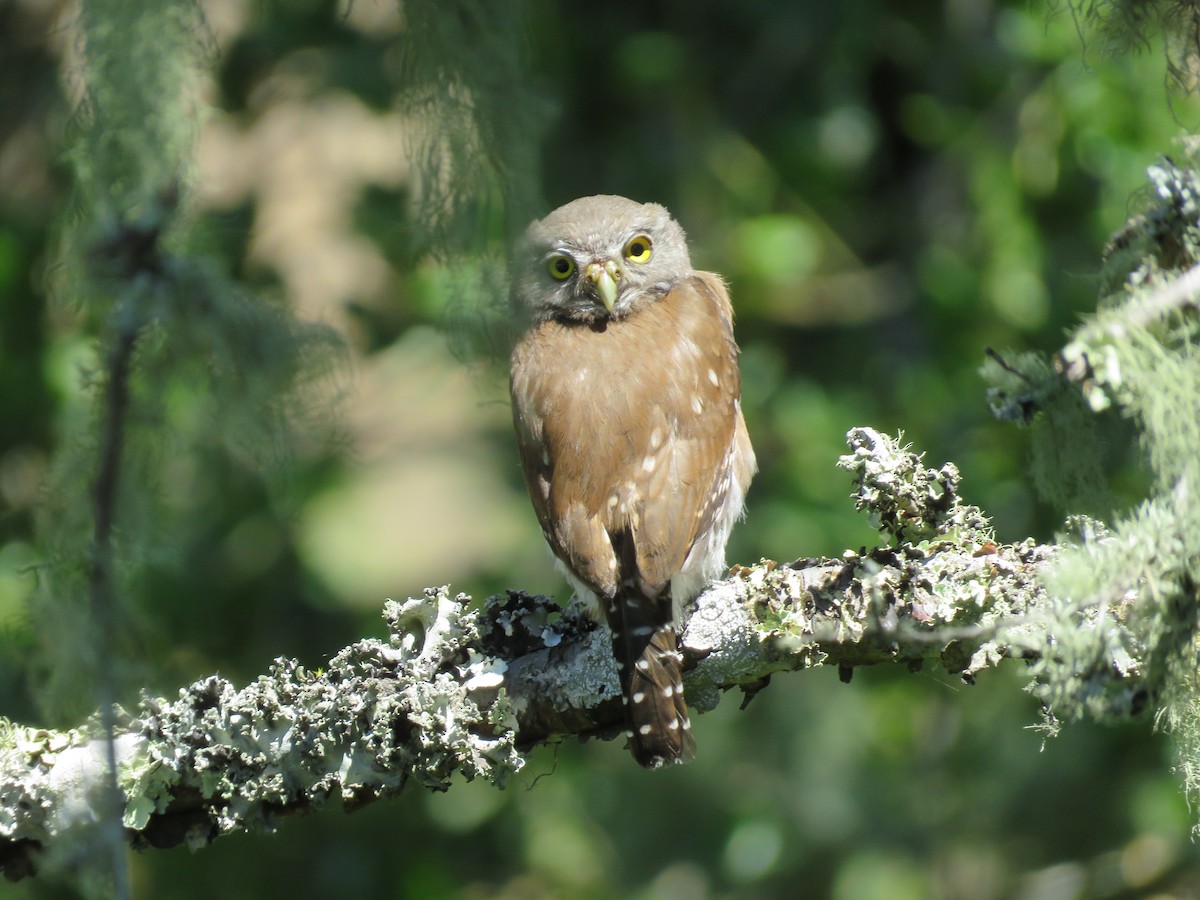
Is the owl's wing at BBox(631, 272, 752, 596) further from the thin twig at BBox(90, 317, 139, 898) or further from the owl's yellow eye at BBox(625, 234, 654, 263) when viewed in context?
the thin twig at BBox(90, 317, 139, 898)

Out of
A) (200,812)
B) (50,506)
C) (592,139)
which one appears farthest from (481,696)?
(592,139)

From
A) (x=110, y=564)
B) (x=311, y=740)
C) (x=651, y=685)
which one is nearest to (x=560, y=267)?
(x=651, y=685)

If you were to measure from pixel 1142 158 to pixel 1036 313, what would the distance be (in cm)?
72

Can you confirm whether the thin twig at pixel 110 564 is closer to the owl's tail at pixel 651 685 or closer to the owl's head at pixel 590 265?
the owl's tail at pixel 651 685

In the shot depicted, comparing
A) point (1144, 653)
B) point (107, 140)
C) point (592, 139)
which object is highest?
point (592, 139)

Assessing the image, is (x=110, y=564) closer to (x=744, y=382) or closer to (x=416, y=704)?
(x=416, y=704)

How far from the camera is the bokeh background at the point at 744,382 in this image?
5117mm

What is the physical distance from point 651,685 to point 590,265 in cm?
186

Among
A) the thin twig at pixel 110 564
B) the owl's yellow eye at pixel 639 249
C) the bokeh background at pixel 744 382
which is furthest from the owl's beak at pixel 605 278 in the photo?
the thin twig at pixel 110 564

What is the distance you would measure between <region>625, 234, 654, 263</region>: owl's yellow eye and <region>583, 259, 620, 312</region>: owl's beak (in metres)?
0.15

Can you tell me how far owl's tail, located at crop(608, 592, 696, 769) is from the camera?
2.86 meters

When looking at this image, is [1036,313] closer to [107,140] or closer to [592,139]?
[592,139]

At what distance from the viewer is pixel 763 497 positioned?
5.52 m

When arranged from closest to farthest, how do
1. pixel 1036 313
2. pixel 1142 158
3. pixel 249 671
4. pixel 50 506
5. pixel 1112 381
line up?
pixel 1112 381 < pixel 50 506 < pixel 1142 158 < pixel 1036 313 < pixel 249 671
